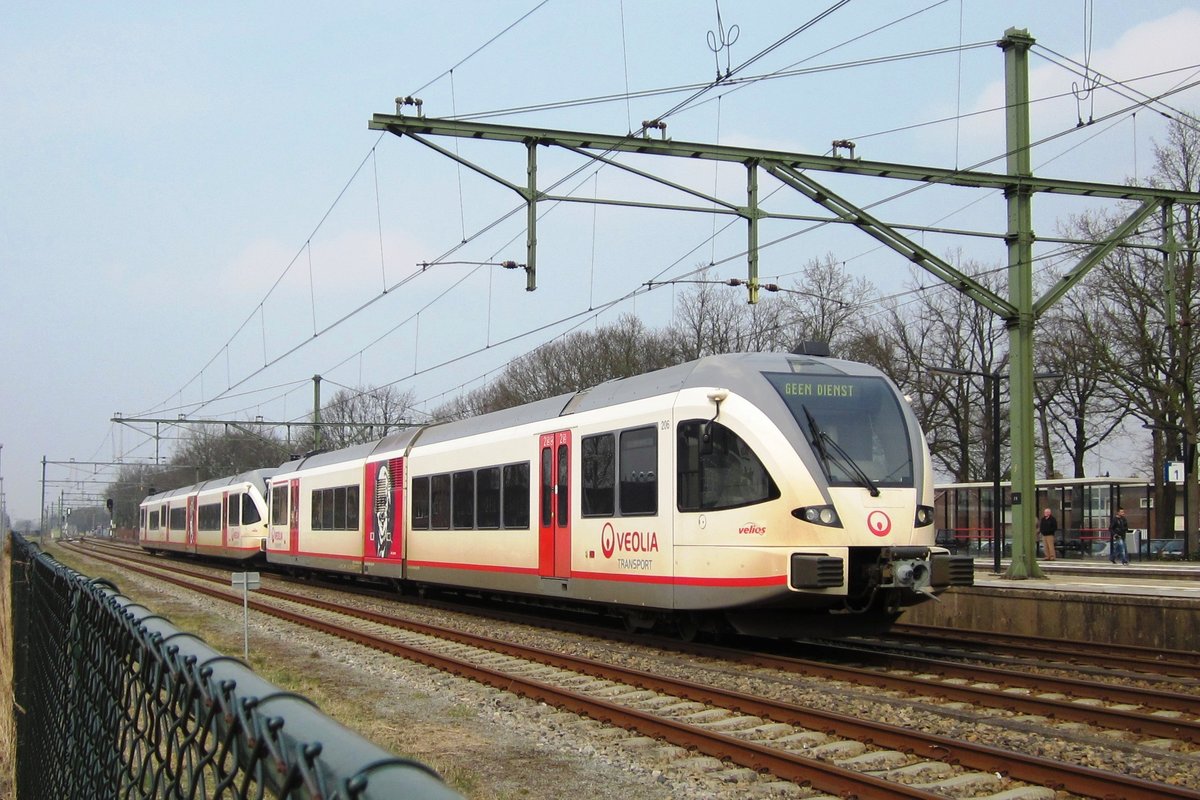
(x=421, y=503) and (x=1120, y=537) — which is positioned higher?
(x=421, y=503)

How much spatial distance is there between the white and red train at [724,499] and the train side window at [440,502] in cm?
177

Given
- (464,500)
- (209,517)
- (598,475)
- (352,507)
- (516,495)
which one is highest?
(598,475)

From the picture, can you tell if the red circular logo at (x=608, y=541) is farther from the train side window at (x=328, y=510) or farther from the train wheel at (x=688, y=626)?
the train side window at (x=328, y=510)

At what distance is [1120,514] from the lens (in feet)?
107

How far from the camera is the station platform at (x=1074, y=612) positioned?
1505 cm

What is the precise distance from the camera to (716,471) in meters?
12.8

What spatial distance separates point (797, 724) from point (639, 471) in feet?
17.2

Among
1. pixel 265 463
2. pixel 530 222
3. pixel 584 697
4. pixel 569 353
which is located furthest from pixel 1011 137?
pixel 265 463

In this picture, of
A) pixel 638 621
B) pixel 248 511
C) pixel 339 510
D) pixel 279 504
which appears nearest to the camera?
pixel 638 621

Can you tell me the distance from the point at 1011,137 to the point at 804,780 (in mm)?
16068

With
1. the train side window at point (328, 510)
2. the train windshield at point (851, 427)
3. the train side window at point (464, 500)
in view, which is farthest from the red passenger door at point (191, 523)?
the train windshield at point (851, 427)

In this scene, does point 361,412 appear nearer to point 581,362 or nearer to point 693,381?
point 581,362

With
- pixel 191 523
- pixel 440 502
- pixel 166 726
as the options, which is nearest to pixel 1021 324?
pixel 440 502

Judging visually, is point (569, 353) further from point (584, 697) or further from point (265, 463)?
point (584, 697)
